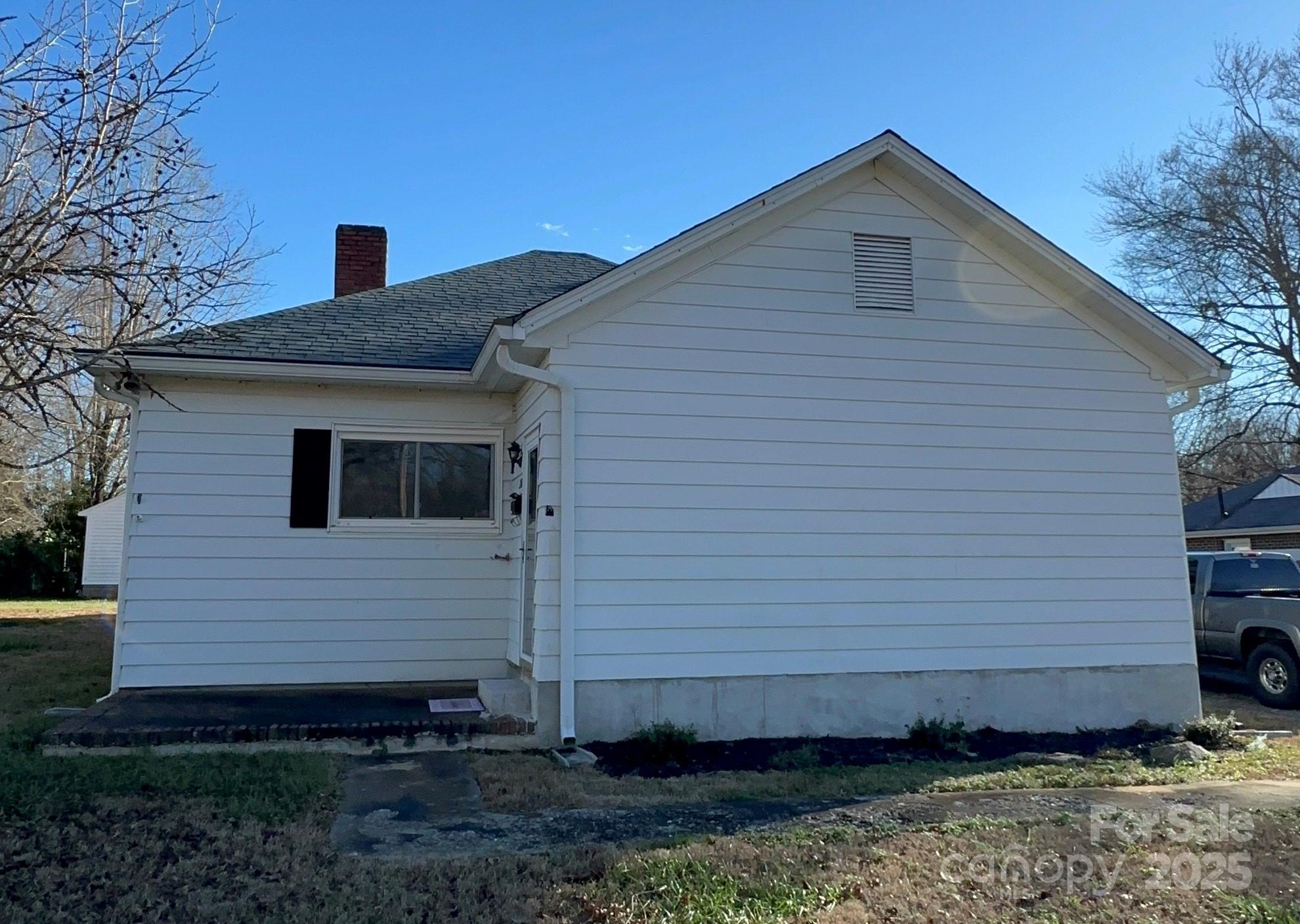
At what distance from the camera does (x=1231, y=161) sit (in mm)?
25703

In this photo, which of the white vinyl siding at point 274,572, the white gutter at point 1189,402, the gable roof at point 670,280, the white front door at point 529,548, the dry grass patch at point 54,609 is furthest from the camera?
the dry grass patch at point 54,609

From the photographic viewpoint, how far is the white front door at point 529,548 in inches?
314

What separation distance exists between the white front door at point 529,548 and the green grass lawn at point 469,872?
7.57ft

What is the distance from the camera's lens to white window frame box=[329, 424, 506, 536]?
28.6ft

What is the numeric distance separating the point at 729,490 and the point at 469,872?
420 centimetres

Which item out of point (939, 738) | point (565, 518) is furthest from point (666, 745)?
point (939, 738)

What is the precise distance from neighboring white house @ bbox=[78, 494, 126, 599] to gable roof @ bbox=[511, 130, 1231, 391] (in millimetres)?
26181

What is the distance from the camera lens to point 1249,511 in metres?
22.8

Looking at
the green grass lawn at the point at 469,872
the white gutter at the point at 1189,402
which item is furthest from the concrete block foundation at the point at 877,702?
the white gutter at the point at 1189,402

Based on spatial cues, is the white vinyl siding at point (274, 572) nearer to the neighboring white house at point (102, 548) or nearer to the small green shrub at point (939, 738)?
the small green shrub at point (939, 738)

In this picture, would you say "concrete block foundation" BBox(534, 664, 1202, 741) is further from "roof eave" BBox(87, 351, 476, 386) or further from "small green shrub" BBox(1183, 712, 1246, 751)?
"roof eave" BBox(87, 351, 476, 386)

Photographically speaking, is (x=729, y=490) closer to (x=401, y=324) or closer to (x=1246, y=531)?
(x=401, y=324)

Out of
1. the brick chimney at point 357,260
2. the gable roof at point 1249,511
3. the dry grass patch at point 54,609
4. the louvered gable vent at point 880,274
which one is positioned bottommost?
the dry grass patch at point 54,609

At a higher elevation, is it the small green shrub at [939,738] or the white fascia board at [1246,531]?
the white fascia board at [1246,531]
